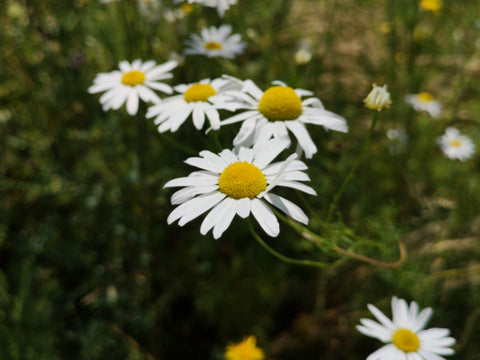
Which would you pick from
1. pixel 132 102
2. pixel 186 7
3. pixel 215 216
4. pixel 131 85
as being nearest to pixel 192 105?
pixel 132 102

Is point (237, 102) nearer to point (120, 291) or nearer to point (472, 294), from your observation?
point (120, 291)

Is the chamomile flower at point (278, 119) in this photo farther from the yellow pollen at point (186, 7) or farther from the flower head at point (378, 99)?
the yellow pollen at point (186, 7)

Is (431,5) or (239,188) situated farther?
(431,5)

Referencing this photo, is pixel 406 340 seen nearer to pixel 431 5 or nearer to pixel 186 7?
pixel 186 7

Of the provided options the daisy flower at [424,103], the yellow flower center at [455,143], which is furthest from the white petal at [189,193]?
the yellow flower center at [455,143]

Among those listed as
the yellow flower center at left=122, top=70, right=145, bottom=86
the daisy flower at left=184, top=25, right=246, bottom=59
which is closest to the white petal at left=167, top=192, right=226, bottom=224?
the yellow flower center at left=122, top=70, right=145, bottom=86

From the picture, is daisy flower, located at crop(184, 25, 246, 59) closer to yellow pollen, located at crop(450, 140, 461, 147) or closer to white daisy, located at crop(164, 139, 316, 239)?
white daisy, located at crop(164, 139, 316, 239)
